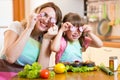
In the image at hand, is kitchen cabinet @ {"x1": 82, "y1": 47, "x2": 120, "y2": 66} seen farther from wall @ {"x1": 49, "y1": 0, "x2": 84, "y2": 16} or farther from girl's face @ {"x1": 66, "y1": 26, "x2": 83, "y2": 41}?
girl's face @ {"x1": 66, "y1": 26, "x2": 83, "y2": 41}

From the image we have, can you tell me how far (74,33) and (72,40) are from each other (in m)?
0.11

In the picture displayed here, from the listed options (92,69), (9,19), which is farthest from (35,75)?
(9,19)

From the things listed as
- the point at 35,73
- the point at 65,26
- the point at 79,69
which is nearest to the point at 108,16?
the point at 65,26

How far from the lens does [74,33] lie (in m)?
1.83

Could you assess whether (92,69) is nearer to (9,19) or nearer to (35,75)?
(35,75)

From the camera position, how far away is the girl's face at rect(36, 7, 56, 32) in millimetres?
1685

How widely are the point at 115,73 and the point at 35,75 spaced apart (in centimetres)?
42

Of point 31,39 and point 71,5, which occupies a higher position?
point 71,5

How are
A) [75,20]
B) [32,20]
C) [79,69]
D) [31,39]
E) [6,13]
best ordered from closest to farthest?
[79,69]
[32,20]
[31,39]
[75,20]
[6,13]

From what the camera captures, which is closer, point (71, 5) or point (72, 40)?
point (72, 40)

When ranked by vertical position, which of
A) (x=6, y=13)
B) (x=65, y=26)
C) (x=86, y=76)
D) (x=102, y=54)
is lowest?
(x=102, y=54)

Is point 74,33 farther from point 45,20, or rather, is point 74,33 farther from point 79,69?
point 79,69

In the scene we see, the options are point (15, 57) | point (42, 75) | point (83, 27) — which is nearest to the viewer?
point (42, 75)

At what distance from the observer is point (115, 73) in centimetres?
138
